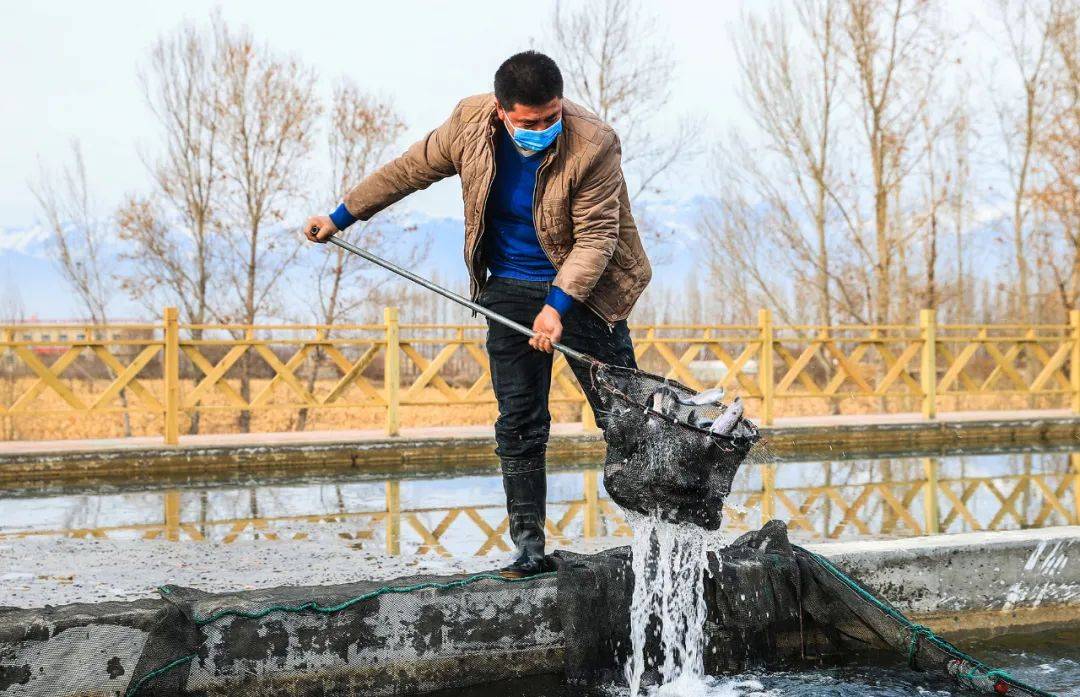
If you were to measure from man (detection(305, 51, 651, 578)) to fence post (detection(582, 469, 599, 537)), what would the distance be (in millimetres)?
2595

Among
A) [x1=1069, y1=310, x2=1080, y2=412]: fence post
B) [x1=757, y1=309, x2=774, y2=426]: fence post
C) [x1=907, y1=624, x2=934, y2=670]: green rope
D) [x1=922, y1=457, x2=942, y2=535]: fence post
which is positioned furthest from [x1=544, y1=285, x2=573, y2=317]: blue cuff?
[x1=1069, y1=310, x2=1080, y2=412]: fence post

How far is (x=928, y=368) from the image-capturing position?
14539 millimetres

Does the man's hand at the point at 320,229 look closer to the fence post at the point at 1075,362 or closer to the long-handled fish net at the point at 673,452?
the long-handled fish net at the point at 673,452

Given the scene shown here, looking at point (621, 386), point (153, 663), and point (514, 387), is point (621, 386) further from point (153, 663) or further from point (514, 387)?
point (153, 663)

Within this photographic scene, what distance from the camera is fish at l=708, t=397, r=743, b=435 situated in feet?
11.2

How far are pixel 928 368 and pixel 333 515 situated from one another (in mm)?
9658

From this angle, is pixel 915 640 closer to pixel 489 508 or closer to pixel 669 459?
pixel 669 459

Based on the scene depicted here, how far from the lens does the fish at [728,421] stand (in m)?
3.41

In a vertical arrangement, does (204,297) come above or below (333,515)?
above

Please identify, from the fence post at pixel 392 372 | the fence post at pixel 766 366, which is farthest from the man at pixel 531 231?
the fence post at pixel 766 366

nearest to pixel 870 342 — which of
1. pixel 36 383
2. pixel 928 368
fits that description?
pixel 928 368

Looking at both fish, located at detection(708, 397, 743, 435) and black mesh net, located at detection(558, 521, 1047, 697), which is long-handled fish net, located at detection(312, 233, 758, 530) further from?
black mesh net, located at detection(558, 521, 1047, 697)

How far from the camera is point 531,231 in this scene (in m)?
3.95

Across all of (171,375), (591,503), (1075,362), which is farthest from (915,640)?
(1075,362)
